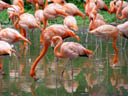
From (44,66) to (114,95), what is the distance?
2.19 m

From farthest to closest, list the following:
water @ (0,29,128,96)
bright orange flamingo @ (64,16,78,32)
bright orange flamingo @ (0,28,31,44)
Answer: bright orange flamingo @ (64,16,78,32) → bright orange flamingo @ (0,28,31,44) → water @ (0,29,128,96)

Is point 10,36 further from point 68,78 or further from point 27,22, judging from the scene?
point 27,22

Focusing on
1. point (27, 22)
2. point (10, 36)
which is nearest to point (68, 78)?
point (10, 36)

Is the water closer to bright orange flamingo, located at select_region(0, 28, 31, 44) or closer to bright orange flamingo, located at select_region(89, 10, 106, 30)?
bright orange flamingo, located at select_region(0, 28, 31, 44)

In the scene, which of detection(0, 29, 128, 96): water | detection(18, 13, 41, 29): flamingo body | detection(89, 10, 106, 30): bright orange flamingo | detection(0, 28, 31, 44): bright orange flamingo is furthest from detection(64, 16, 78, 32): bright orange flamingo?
detection(0, 28, 31, 44): bright orange flamingo

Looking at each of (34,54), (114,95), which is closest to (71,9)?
(34,54)

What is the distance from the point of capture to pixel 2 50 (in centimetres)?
611

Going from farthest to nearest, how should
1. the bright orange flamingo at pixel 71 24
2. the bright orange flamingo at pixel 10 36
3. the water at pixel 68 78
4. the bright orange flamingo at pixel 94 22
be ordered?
the bright orange flamingo at pixel 94 22, the bright orange flamingo at pixel 71 24, the bright orange flamingo at pixel 10 36, the water at pixel 68 78

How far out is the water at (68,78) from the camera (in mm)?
5883

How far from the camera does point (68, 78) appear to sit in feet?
21.6

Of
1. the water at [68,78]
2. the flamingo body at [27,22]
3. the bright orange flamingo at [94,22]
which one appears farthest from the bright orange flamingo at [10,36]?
the bright orange flamingo at [94,22]

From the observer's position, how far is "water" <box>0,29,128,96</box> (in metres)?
5.88

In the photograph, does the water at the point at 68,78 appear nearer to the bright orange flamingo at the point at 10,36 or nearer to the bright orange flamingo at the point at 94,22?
the bright orange flamingo at the point at 10,36

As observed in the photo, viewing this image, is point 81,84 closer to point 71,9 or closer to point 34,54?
point 34,54
